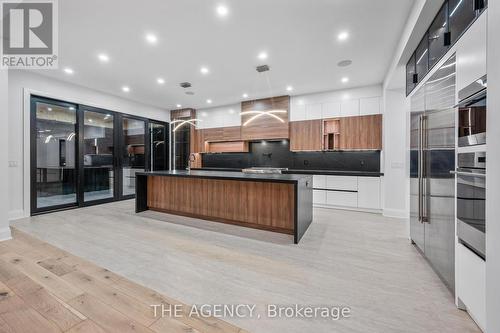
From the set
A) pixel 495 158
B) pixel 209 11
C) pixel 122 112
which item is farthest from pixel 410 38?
pixel 122 112

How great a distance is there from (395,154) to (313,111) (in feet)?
6.90

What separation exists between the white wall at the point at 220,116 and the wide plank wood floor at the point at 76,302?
16.4 ft

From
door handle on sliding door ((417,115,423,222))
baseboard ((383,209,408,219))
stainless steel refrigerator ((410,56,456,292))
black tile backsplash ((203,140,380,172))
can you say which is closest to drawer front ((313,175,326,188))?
black tile backsplash ((203,140,380,172))

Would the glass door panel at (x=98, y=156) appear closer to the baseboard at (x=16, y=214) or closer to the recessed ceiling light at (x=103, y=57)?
the baseboard at (x=16, y=214)

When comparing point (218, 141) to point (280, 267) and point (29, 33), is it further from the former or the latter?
point (280, 267)

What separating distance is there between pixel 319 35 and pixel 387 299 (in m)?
3.19

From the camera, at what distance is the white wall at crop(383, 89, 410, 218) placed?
4141 millimetres

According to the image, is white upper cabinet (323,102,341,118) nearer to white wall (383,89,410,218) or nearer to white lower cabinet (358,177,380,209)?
white wall (383,89,410,218)

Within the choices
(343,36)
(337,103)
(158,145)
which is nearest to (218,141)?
(158,145)

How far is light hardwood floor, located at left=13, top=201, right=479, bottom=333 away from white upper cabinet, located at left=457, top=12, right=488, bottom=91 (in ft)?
5.74

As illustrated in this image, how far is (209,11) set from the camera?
242cm

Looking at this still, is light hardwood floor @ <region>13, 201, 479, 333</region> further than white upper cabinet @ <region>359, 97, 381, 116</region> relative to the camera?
No

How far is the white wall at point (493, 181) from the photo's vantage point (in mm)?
1146

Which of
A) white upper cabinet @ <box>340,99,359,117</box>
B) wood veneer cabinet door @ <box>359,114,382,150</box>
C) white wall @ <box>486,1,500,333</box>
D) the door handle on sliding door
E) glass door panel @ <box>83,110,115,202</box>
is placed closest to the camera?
white wall @ <box>486,1,500,333</box>
